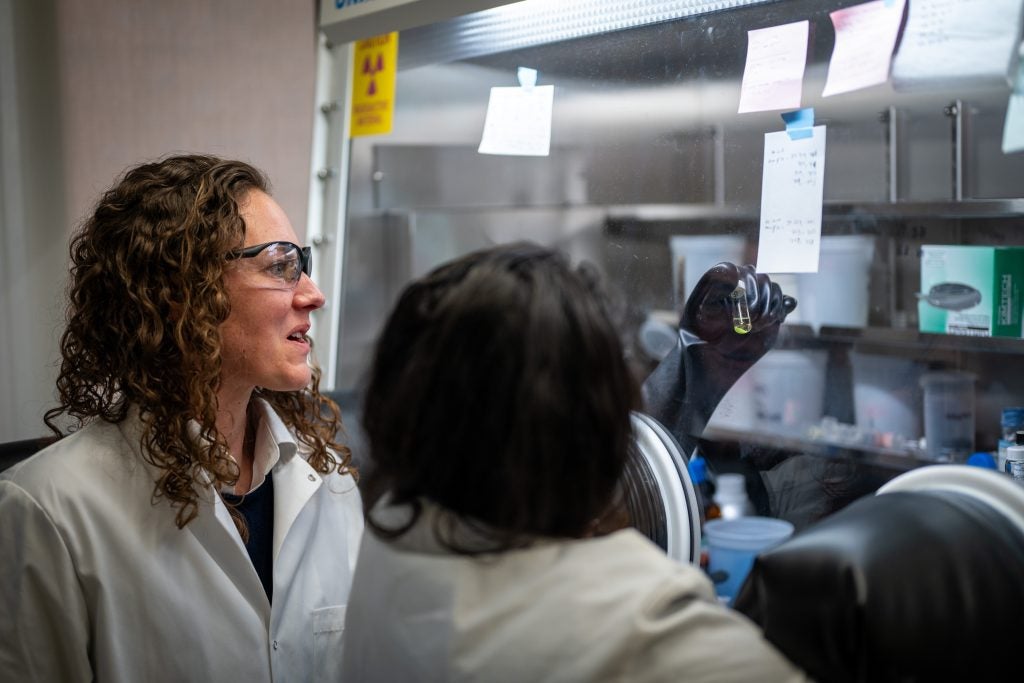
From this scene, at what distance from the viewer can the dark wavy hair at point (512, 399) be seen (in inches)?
31.4

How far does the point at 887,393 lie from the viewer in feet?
8.89

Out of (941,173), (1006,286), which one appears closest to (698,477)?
(1006,286)

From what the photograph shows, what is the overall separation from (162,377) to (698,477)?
39.6 inches

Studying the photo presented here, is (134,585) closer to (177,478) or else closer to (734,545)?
(177,478)

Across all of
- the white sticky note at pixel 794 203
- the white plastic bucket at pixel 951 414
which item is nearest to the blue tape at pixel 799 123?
the white sticky note at pixel 794 203

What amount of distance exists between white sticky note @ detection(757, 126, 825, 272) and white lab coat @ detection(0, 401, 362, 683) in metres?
0.91

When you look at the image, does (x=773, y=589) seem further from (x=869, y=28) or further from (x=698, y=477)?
(x=869, y=28)

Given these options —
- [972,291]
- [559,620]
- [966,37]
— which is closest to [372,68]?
[966,37]

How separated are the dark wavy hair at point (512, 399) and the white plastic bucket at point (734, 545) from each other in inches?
33.3

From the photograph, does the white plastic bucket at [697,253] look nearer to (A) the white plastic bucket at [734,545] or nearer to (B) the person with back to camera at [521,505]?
(A) the white plastic bucket at [734,545]

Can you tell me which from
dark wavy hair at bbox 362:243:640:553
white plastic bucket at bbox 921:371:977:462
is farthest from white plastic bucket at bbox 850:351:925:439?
dark wavy hair at bbox 362:243:640:553

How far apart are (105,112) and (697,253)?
1952 millimetres

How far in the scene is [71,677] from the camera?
48.8 inches

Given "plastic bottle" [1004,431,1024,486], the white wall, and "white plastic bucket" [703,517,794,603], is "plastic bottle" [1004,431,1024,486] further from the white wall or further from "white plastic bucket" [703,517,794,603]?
the white wall
